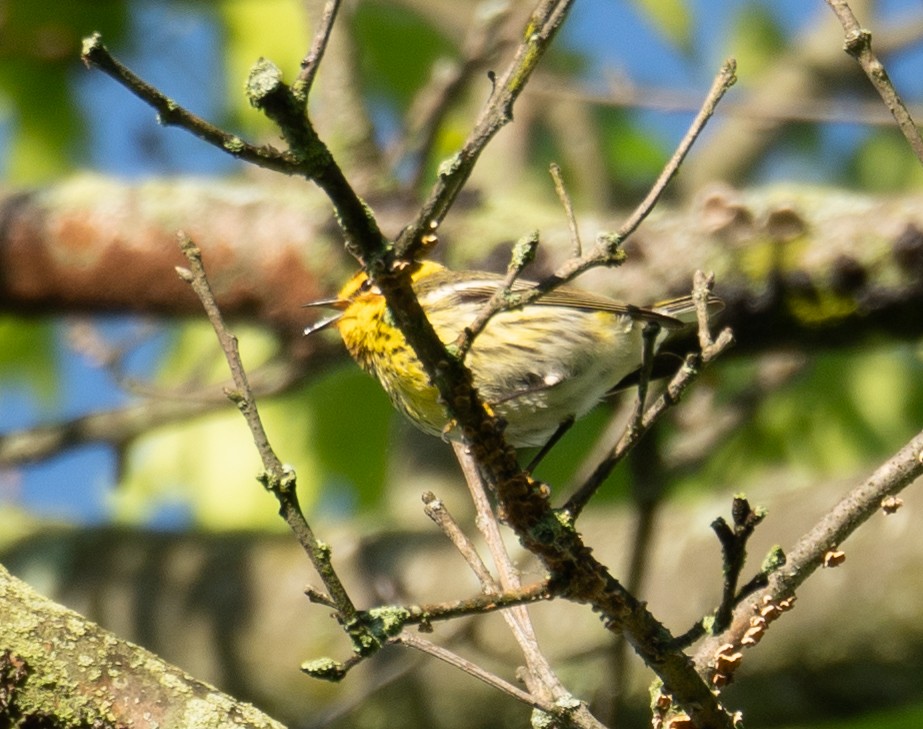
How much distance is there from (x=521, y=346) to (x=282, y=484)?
1859 mm

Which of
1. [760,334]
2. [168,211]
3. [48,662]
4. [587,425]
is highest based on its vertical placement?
[168,211]

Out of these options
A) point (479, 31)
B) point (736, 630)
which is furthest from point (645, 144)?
point (736, 630)

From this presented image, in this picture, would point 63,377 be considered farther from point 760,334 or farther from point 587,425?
point 760,334

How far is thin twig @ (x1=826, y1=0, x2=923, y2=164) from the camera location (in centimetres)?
184

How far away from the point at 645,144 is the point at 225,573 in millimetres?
4189

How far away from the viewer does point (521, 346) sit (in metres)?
3.61

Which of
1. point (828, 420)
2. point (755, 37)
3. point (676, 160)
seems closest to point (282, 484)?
point (676, 160)

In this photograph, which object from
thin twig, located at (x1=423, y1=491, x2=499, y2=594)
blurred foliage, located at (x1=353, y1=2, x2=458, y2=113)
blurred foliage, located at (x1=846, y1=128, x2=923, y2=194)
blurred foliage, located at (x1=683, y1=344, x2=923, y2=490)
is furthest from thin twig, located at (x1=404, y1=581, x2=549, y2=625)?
blurred foliage, located at (x1=846, y1=128, x2=923, y2=194)

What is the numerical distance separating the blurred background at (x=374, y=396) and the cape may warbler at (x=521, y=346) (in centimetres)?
66

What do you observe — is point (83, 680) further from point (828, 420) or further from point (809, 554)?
point (828, 420)

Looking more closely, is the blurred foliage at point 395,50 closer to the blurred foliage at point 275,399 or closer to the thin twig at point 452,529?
the blurred foliage at point 275,399

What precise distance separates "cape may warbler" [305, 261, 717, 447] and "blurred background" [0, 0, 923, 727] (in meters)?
0.66

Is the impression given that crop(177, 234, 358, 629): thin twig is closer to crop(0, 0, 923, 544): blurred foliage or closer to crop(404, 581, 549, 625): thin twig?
crop(404, 581, 549, 625): thin twig

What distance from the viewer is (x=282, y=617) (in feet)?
16.8
